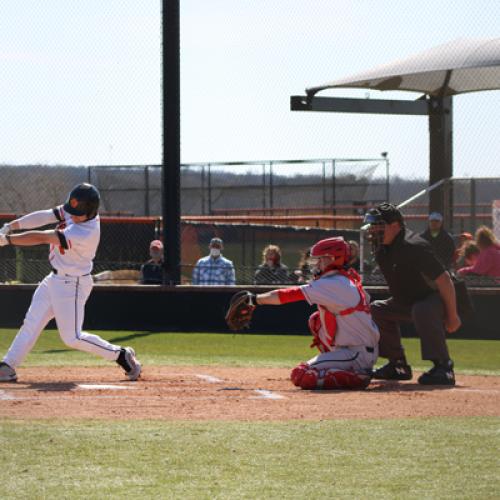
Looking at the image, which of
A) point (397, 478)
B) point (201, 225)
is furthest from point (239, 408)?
point (201, 225)

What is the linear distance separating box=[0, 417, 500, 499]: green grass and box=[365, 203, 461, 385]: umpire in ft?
A: 6.58

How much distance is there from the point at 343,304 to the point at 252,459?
8.99ft

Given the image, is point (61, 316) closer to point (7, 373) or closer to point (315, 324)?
point (7, 373)

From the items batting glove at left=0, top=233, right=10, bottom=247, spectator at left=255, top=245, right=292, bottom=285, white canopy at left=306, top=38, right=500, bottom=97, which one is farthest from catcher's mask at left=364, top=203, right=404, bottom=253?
white canopy at left=306, top=38, right=500, bottom=97

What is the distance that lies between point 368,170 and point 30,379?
1458 cm

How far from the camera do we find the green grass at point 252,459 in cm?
450

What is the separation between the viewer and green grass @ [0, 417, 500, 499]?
14.8ft

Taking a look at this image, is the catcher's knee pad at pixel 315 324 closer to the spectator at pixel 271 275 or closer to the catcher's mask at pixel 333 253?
the catcher's mask at pixel 333 253

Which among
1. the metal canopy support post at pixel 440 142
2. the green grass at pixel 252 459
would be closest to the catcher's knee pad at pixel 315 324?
the green grass at pixel 252 459

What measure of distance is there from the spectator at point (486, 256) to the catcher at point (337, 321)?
5.66 meters

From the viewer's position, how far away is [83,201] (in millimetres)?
8148

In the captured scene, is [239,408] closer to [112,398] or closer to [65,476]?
[112,398]

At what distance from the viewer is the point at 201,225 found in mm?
18516

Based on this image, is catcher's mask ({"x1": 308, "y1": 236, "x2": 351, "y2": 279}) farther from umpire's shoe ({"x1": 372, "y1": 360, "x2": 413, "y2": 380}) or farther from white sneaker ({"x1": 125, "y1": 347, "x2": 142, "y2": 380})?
white sneaker ({"x1": 125, "y1": 347, "x2": 142, "y2": 380})
